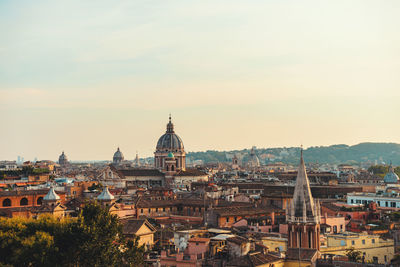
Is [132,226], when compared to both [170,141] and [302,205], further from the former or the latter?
[170,141]

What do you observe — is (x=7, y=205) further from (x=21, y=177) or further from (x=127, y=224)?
(x=21, y=177)

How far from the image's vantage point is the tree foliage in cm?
3078

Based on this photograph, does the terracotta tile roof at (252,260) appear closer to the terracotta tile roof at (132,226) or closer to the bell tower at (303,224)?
the bell tower at (303,224)

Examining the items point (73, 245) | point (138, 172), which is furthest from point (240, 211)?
point (138, 172)

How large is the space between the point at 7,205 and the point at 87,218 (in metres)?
33.4

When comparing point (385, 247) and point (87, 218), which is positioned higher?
point (87, 218)

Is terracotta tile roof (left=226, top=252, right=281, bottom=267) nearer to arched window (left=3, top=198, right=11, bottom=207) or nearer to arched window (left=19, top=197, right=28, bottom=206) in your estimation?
arched window (left=3, top=198, right=11, bottom=207)

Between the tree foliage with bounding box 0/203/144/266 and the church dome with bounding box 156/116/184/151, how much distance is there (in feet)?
335

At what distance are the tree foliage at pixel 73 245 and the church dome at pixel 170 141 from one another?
102219 millimetres

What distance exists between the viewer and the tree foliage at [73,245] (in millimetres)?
30781

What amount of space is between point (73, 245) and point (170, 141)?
105 meters

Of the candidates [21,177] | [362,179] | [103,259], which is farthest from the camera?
[362,179]

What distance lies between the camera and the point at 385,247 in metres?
42.3

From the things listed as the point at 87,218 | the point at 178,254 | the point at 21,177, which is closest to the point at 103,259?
the point at 87,218
